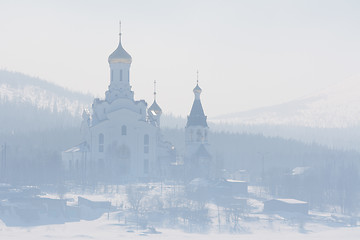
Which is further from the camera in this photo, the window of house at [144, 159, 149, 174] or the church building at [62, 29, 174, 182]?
the window of house at [144, 159, 149, 174]

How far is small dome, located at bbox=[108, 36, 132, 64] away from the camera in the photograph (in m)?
68.8

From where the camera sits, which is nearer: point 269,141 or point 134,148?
point 134,148

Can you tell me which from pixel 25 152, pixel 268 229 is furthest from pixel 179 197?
pixel 25 152

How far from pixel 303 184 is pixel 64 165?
20329 mm

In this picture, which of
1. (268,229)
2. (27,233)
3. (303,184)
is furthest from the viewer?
(303,184)

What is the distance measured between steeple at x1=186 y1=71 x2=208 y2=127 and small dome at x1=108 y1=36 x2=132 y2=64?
6.78 m

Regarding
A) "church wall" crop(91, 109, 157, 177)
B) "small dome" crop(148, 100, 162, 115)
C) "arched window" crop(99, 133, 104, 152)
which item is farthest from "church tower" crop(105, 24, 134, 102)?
"small dome" crop(148, 100, 162, 115)

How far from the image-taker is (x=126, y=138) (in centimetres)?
6950

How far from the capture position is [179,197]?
57906mm

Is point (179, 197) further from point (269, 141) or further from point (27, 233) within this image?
point (269, 141)

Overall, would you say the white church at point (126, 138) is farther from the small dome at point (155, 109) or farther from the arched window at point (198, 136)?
the small dome at point (155, 109)

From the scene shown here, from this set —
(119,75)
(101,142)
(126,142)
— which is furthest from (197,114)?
(101,142)

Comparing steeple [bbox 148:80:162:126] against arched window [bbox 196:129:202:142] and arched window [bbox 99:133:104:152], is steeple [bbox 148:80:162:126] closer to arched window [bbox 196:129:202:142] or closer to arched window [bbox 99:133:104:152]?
arched window [bbox 196:129:202:142]

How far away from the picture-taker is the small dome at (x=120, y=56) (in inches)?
2709
